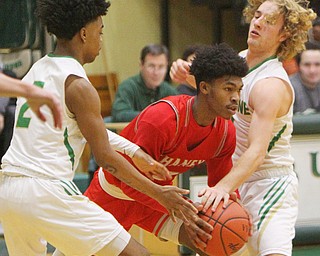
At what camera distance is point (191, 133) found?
482 cm

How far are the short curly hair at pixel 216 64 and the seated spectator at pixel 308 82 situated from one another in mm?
2947

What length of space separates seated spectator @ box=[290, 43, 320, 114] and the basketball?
125 inches

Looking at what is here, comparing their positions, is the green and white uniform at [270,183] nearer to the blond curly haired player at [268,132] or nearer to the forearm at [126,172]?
the blond curly haired player at [268,132]

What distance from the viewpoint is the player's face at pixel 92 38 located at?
4281mm

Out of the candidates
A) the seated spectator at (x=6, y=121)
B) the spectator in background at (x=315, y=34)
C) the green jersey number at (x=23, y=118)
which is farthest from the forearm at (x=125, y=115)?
the green jersey number at (x=23, y=118)

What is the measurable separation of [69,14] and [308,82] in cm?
395

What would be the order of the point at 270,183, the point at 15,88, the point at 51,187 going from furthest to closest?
the point at 270,183
the point at 51,187
the point at 15,88

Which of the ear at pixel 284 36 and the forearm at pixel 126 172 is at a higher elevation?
the ear at pixel 284 36

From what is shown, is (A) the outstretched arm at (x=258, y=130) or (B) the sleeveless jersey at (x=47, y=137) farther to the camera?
(A) the outstretched arm at (x=258, y=130)

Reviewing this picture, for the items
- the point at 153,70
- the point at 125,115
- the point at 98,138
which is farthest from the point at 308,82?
the point at 98,138

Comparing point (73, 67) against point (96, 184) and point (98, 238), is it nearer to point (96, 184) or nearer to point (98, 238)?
point (98, 238)

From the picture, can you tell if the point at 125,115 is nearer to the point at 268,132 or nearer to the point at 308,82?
the point at 308,82

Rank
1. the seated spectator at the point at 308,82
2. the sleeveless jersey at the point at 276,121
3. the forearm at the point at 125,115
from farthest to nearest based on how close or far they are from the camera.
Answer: the forearm at the point at 125,115 < the seated spectator at the point at 308,82 < the sleeveless jersey at the point at 276,121

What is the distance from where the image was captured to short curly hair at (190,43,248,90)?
15.5 ft
